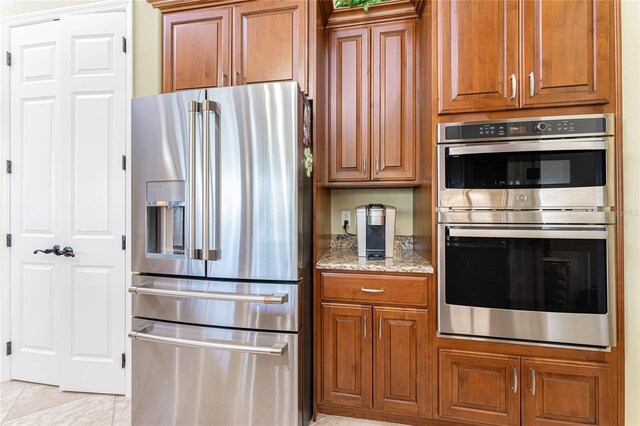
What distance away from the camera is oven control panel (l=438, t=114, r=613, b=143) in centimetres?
145

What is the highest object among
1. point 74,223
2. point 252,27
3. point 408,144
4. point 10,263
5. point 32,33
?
point 32,33

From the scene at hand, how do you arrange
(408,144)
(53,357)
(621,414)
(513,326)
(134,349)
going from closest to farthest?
(621,414) → (513,326) → (134,349) → (408,144) → (53,357)

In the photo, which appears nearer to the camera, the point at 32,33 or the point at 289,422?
the point at 289,422

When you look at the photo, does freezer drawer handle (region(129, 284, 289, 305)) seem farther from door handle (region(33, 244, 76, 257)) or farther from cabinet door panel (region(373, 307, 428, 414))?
door handle (region(33, 244, 76, 257))

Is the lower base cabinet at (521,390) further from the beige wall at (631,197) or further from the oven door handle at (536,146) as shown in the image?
the oven door handle at (536,146)

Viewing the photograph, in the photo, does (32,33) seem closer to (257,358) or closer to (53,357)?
(53,357)

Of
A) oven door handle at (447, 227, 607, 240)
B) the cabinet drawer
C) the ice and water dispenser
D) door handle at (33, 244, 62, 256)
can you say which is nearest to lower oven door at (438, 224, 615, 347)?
oven door handle at (447, 227, 607, 240)

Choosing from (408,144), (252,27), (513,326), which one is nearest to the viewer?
(513,326)

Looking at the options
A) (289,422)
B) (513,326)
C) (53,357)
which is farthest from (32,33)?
(513,326)

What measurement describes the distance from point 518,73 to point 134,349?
251 centimetres

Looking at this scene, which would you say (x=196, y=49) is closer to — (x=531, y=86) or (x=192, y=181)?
(x=192, y=181)

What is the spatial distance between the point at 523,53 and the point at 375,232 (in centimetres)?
124

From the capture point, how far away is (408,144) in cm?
197

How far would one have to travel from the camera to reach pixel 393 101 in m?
1.99
